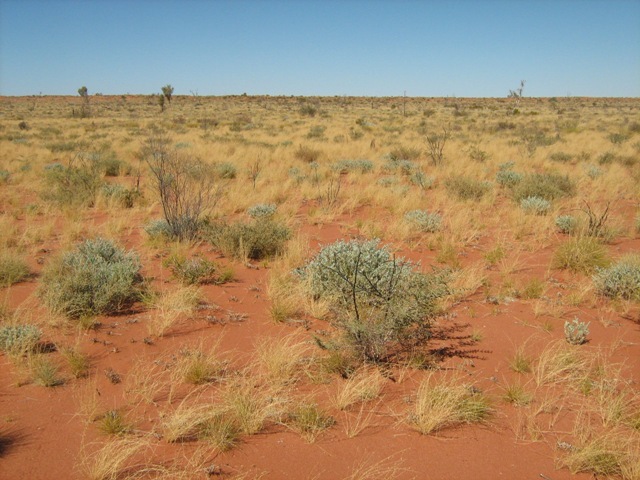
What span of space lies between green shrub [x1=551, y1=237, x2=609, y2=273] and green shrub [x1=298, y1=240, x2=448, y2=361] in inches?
86.5

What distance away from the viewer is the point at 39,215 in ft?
28.2

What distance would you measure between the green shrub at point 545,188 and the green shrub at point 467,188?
2.34 feet

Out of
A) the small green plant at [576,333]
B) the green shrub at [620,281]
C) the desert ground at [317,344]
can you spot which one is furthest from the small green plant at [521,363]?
the green shrub at [620,281]

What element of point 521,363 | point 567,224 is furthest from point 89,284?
point 567,224

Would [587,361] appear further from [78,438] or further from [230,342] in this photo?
[78,438]

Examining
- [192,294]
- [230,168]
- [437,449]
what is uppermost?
[230,168]

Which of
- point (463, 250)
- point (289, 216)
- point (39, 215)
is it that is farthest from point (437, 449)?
point (39, 215)

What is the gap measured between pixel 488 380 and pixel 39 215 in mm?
8964

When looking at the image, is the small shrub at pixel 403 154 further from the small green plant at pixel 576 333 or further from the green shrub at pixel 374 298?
the small green plant at pixel 576 333

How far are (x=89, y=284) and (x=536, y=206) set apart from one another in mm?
7849

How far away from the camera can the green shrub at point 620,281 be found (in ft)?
15.9

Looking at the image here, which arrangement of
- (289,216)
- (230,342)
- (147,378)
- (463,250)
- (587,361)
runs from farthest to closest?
1. (289,216)
2. (463,250)
3. (230,342)
4. (587,361)
5. (147,378)

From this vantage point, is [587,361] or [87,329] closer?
[587,361]

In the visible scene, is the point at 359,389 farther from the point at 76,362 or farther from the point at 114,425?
the point at 76,362
